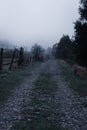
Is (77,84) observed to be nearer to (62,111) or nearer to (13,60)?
(62,111)

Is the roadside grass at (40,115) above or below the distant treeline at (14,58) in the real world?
below

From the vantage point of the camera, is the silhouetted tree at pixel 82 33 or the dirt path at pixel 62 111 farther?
the silhouetted tree at pixel 82 33

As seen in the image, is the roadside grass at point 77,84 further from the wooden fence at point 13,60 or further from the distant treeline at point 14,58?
the distant treeline at point 14,58

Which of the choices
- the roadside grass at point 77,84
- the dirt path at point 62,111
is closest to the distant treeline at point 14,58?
the roadside grass at point 77,84

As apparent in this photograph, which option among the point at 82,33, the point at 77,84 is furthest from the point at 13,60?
the point at 77,84

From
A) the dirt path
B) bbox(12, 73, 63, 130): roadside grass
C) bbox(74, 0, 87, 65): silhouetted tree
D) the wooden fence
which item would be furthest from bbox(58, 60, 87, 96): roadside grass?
bbox(74, 0, 87, 65): silhouetted tree

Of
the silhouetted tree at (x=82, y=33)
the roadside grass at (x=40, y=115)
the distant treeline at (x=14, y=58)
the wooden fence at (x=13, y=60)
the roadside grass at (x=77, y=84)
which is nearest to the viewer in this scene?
the roadside grass at (x=40, y=115)

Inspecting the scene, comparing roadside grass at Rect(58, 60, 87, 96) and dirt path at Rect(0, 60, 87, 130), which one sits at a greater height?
dirt path at Rect(0, 60, 87, 130)

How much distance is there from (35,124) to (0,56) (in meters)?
23.3

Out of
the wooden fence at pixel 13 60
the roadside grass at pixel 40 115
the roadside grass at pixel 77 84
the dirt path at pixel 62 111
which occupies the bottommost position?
the roadside grass at pixel 77 84

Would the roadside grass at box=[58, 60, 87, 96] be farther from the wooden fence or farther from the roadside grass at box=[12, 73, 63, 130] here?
the wooden fence

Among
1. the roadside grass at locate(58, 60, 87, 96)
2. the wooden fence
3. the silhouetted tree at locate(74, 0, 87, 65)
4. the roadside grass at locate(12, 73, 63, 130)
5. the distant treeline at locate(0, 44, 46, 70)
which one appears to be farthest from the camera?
the silhouetted tree at locate(74, 0, 87, 65)

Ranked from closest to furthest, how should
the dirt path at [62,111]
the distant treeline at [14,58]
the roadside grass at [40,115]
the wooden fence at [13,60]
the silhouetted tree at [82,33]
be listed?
the roadside grass at [40,115], the dirt path at [62,111], the wooden fence at [13,60], the distant treeline at [14,58], the silhouetted tree at [82,33]

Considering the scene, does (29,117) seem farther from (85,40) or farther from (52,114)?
(85,40)
